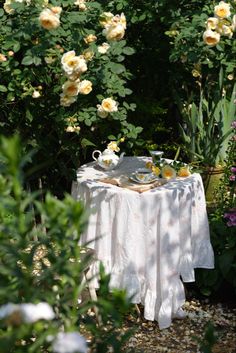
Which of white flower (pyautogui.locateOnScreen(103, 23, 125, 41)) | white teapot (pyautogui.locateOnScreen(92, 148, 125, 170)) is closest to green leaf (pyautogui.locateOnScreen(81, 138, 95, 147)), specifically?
white teapot (pyautogui.locateOnScreen(92, 148, 125, 170))

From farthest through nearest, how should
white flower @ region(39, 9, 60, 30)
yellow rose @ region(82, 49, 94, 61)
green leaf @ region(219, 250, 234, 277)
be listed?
green leaf @ region(219, 250, 234, 277), yellow rose @ region(82, 49, 94, 61), white flower @ region(39, 9, 60, 30)

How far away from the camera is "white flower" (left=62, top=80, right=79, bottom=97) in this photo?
340 centimetres

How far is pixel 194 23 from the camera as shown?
411cm

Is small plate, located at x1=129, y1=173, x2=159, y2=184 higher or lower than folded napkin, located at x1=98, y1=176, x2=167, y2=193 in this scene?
higher

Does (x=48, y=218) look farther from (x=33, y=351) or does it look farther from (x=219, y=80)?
(x=219, y=80)

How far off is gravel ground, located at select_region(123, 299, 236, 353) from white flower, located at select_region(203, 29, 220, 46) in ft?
5.05

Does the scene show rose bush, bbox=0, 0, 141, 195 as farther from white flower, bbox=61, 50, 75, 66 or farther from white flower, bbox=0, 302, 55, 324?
white flower, bbox=0, 302, 55, 324

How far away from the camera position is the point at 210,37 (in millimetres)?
3766

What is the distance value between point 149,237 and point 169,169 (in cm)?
43

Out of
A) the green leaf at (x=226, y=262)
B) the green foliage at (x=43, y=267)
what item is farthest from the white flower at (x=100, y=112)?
the green foliage at (x=43, y=267)

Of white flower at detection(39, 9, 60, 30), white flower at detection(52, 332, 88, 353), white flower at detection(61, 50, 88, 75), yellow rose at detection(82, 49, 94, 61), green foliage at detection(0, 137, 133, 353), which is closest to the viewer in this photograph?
white flower at detection(52, 332, 88, 353)

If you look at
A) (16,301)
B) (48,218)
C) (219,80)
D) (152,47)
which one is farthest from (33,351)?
(152,47)

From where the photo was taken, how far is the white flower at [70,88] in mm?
3404

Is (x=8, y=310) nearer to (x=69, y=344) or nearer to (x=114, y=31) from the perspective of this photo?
(x=69, y=344)
